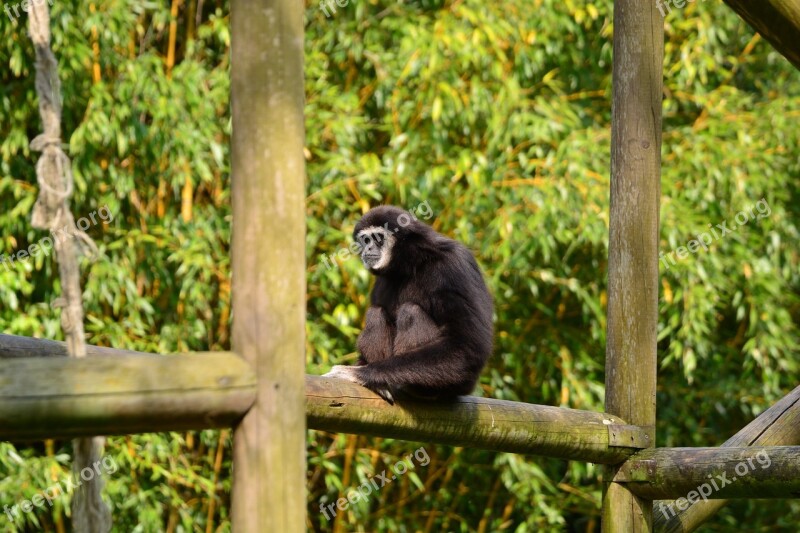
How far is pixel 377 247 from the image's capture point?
4418 mm

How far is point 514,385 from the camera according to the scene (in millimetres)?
6957

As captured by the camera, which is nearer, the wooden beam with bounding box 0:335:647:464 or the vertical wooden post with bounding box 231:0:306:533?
the wooden beam with bounding box 0:335:647:464

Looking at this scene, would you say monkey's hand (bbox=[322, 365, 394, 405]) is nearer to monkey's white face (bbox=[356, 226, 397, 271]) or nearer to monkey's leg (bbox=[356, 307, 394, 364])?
monkey's leg (bbox=[356, 307, 394, 364])

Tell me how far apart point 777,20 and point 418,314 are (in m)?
1.83

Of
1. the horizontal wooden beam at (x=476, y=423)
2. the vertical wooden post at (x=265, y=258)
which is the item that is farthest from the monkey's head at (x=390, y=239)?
the vertical wooden post at (x=265, y=258)

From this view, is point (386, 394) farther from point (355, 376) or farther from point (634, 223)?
point (634, 223)

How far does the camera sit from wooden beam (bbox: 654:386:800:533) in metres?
3.97

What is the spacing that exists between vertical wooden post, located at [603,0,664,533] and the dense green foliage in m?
1.95

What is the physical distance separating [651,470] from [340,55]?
12.3ft

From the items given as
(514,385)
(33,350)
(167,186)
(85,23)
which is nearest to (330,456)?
(514,385)

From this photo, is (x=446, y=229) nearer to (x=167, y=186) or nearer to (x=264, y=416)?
(x=167, y=186)

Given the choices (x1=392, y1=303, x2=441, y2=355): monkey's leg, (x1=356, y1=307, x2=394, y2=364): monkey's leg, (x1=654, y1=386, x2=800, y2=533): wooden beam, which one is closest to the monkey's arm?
(x1=392, y1=303, x2=441, y2=355): monkey's leg

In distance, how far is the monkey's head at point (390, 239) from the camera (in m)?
4.29

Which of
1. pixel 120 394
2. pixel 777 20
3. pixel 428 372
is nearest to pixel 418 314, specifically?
pixel 428 372
